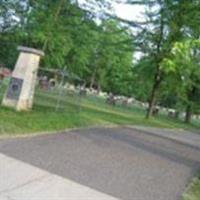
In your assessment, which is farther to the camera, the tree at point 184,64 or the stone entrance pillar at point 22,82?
the tree at point 184,64

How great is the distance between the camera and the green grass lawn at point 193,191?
8.93 metres

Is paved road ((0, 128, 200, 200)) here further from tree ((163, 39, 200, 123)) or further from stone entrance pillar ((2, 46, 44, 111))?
tree ((163, 39, 200, 123))

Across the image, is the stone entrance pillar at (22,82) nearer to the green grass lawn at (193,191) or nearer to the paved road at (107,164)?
the paved road at (107,164)

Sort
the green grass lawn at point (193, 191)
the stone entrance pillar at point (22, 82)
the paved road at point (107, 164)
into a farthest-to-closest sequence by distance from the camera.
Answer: the stone entrance pillar at point (22, 82) → the green grass lawn at point (193, 191) → the paved road at point (107, 164)

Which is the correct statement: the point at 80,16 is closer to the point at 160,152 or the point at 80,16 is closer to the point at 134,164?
the point at 160,152

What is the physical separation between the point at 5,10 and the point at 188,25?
11.6 metres

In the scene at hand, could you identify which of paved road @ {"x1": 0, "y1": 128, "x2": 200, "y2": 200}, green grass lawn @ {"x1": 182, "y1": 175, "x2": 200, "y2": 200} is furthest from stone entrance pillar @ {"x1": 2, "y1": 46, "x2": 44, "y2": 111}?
green grass lawn @ {"x1": 182, "y1": 175, "x2": 200, "y2": 200}

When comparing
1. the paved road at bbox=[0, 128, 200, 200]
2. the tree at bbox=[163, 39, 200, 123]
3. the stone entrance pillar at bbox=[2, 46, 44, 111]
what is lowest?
the paved road at bbox=[0, 128, 200, 200]

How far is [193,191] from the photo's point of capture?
9.55 m

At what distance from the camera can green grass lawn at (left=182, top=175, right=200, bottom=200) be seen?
351 inches

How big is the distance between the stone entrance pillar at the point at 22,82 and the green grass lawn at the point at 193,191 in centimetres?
747

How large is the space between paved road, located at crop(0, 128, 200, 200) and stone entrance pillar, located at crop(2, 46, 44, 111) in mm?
2681

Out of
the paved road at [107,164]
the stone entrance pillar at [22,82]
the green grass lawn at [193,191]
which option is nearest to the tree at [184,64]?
the stone entrance pillar at [22,82]

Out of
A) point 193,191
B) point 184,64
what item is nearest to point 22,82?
point 193,191
